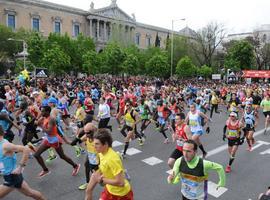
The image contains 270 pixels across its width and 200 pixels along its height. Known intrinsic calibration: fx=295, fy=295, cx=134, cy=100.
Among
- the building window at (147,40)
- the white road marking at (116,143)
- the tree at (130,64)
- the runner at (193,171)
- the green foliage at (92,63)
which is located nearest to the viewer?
the runner at (193,171)

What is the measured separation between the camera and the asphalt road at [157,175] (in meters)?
6.04

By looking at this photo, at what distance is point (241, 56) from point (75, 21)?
3864 centimetres

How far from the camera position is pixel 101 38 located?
74.0 meters

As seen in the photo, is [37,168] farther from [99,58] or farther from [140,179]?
[99,58]

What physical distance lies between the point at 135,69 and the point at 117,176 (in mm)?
42588

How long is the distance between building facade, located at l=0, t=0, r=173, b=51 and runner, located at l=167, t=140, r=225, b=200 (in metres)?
58.5

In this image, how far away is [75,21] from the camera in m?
69.9

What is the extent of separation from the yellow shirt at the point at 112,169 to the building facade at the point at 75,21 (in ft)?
192

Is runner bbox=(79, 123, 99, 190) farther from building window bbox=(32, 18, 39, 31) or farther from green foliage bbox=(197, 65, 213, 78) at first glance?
building window bbox=(32, 18, 39, 31)

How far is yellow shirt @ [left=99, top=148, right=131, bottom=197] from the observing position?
144 inches

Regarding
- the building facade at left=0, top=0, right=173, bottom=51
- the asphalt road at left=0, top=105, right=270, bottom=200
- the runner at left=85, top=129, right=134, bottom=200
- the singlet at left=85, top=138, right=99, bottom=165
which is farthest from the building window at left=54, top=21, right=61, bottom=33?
the runner at left=85, top=129, right=134, bottom=200

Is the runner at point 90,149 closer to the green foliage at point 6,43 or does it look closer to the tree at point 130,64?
the tree at point 130,64

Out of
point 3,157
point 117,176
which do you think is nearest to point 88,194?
point 117,176

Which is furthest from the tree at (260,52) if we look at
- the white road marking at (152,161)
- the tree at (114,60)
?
the white road marking at (152,161)
